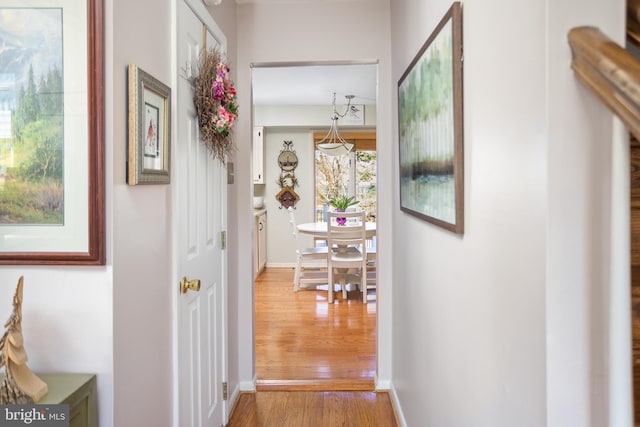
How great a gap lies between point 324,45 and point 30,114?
209 cm

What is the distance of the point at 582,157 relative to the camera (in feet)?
2.51

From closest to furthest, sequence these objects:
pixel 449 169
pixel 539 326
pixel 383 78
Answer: pixel 539 326
pixel 449 169
pixel 383 78

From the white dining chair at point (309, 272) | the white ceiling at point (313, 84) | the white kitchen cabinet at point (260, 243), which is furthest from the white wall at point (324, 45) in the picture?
the white kitchen cabinet at point (260, 243)

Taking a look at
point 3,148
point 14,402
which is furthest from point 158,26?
point 14,402

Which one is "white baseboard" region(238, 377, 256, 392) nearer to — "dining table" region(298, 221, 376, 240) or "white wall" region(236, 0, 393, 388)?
"white wall" region(236, 0, 393, 388)

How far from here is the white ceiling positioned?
486 centimetres

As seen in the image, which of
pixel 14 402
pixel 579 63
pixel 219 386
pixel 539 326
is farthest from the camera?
pixel 219 386

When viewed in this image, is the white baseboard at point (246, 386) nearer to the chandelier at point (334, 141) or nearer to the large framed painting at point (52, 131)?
the large framed painting at point (52, 131)

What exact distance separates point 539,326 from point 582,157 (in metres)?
Answer: 0.33

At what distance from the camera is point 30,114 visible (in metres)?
1.29

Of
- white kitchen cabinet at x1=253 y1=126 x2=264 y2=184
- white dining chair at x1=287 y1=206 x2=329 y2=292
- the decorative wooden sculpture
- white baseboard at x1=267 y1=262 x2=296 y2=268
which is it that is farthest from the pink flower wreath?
white baseboard at x1=267 y1=262 x2=296 y2=268

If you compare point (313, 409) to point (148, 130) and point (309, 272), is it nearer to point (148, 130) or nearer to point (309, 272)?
point (148, 130)

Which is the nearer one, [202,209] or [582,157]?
[582,157]

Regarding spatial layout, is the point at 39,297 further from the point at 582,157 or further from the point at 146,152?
the point at 582,157
